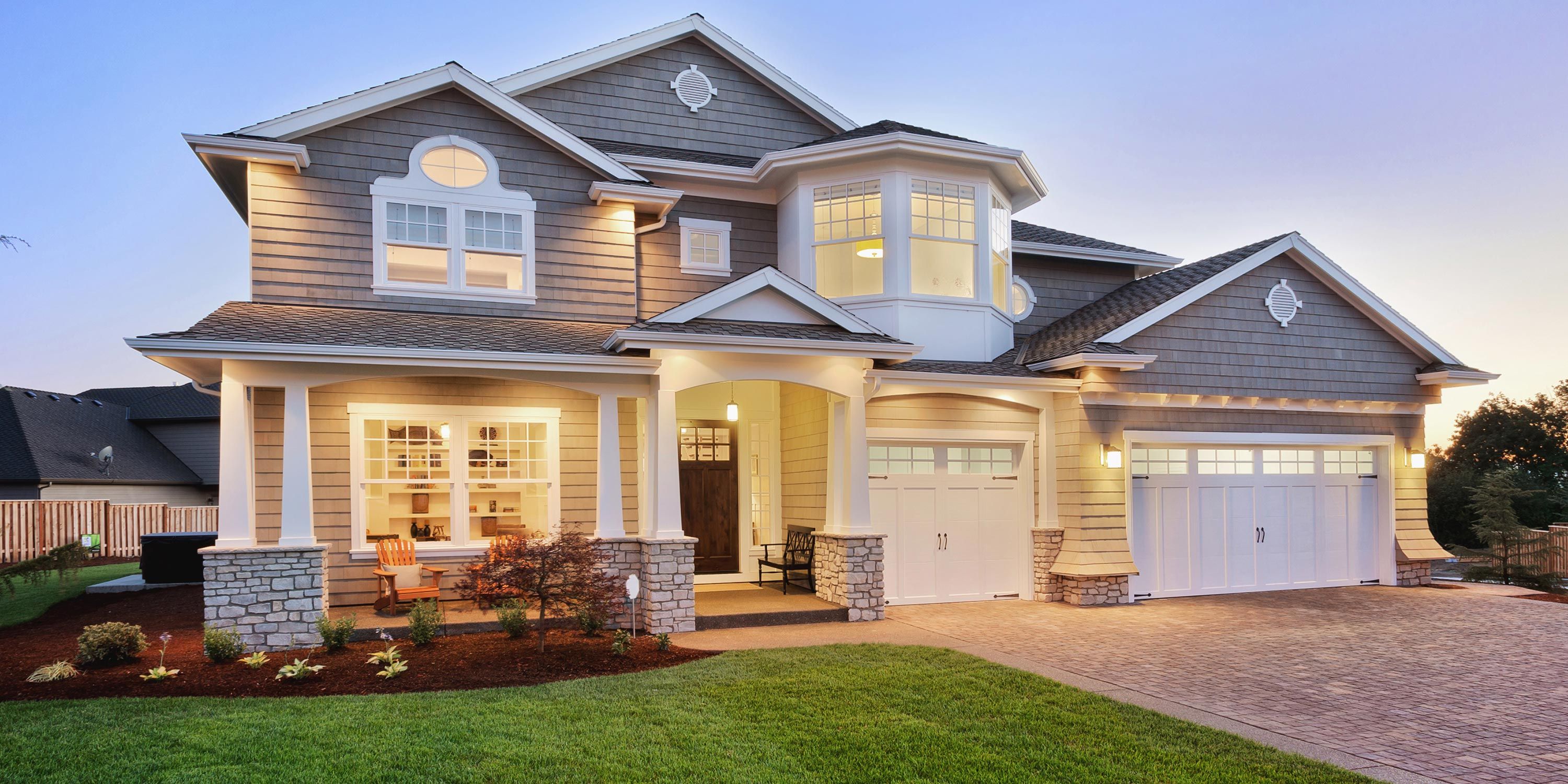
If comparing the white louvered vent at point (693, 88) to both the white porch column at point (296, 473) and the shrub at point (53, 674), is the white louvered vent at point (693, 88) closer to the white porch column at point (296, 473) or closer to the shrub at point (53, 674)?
the white porch column at point (296, 473)

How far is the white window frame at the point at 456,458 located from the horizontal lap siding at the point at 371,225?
1.19 meters

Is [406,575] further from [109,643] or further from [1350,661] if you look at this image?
[1350,661]

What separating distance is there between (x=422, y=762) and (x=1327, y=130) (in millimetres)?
21910

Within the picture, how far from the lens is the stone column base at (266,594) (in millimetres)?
9125

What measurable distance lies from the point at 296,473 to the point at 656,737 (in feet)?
18.6

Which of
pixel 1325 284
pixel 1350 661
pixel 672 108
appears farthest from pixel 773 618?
pixel 1325 284

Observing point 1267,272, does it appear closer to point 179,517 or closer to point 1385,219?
point 1385,219

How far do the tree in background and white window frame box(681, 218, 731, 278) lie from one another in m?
22.8

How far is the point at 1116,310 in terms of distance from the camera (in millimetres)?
13906

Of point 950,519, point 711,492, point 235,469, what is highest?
point 235,469

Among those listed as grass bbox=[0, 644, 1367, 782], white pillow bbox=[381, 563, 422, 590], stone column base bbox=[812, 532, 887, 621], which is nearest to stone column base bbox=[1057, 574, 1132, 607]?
stone column base bbox=[812, 532, 887, 621]

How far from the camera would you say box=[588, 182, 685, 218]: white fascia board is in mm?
11648

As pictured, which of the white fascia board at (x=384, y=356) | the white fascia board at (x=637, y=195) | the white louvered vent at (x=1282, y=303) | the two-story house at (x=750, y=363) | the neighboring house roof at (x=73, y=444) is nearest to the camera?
the white fascia board at (x=384, y=356)

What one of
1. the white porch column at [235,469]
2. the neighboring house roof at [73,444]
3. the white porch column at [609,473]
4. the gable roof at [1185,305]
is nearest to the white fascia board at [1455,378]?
the gable roof at [1185,305]
